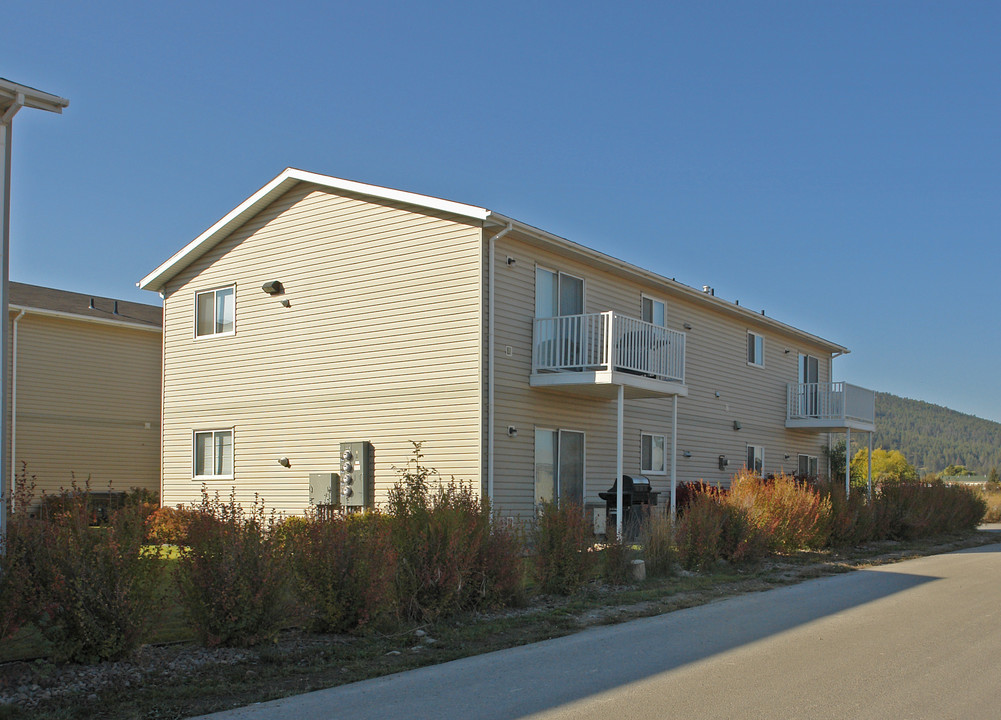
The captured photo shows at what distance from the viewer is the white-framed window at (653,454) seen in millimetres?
22156

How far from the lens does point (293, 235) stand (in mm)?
20297

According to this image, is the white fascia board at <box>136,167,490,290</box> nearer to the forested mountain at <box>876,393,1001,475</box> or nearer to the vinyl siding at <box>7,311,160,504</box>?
the vinyl siding at <box>7,311,160,504</box>

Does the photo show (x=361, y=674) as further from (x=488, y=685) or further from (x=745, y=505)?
(x=745, y=505)

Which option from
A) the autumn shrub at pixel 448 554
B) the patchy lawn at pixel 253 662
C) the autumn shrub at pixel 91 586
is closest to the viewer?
the patchy lawn at pixel 253 662

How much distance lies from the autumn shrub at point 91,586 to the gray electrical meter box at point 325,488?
11.1 metres

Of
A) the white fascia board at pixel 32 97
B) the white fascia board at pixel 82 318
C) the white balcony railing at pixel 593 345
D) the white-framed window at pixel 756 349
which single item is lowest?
the white balcony railing at pixel 593 345

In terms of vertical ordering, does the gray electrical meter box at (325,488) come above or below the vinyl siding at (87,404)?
below

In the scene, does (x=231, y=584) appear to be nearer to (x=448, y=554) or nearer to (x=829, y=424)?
(x=448, y=554)

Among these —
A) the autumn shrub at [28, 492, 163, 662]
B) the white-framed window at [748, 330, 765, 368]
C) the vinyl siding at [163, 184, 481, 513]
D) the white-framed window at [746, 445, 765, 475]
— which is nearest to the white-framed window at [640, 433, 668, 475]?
the white-framed window at [746, 445, 765, 475]

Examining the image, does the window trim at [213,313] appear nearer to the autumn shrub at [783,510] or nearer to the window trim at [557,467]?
the window trim at [557,467]

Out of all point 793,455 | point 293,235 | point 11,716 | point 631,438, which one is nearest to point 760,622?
point 11,716

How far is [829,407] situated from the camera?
28.8 m

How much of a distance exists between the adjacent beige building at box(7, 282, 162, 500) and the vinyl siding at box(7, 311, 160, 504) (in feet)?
0.09

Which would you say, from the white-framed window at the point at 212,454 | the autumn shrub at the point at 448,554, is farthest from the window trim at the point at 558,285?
the autumn shrub at the point at 448,554
